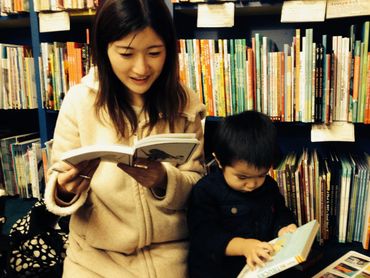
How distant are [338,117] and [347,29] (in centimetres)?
39

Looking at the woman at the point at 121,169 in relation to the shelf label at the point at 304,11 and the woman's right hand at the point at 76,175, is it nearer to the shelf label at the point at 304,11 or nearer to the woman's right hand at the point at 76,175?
the woman's right hand at the point at 76,175

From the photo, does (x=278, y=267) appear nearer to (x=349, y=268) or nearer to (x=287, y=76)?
(x=349, y=268)

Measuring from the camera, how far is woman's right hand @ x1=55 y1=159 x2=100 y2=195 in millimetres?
818

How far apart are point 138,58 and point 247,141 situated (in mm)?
337

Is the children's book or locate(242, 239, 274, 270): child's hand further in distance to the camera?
the children's book

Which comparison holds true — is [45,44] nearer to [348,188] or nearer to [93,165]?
[93,165]

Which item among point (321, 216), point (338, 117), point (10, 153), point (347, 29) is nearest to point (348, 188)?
point (321, 216)

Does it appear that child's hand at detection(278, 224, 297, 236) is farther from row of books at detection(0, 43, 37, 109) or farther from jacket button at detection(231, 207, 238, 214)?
row of books at detection(0, 43, 37, 109)

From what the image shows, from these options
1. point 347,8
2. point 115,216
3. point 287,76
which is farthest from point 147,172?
point 347,8

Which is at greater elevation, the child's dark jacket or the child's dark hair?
the child's dark hair

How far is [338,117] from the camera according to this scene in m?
1.28

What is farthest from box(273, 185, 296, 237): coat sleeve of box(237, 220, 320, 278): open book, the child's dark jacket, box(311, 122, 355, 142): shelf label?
box(311, 122, 355, 142): shelf label

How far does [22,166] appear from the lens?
1869 mm

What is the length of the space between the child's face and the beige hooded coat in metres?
0.12
